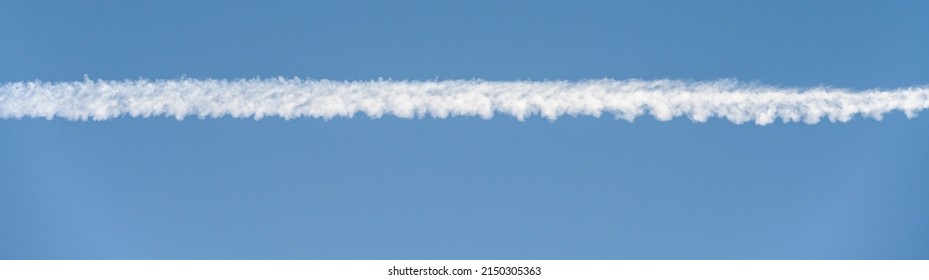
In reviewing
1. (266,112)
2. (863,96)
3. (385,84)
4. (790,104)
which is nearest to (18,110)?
(266,112)

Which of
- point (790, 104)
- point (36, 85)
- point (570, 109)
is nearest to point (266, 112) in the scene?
point (36, 85)

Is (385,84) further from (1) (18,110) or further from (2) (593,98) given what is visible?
(1) (18,110)

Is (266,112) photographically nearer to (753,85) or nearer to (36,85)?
(36,85)
